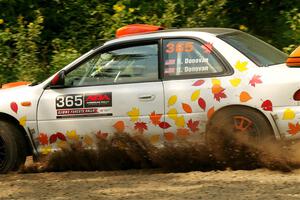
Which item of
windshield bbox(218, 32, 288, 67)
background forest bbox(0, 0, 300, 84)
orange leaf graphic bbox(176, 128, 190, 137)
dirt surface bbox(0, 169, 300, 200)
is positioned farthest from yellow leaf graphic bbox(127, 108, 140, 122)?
background forest bbox(0, 0, 300, 84)

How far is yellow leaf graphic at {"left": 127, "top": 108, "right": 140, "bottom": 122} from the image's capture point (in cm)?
647

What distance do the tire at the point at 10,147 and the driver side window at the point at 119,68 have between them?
0.84m

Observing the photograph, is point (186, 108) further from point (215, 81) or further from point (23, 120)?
point (23, 120)

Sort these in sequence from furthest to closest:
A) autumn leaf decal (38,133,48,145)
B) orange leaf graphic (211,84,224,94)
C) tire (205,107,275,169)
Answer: autumn leaf decal (38,133,48,145) → orange leaf graphic (211,84,224,94) → tire (205,107,275,169)

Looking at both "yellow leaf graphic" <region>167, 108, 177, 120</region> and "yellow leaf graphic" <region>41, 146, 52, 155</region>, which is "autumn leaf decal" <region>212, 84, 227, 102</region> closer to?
"yellow leaf graphic" <region>167, 108, 177, 120</region>

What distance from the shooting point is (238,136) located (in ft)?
20.2

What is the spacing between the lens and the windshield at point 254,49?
6.39 m

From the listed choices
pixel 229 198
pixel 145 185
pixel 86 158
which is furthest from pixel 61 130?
pixel 229 198

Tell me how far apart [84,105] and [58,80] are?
17.3 inches

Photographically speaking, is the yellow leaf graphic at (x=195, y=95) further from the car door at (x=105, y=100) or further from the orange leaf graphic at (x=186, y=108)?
the car door at (x=105, y=100)

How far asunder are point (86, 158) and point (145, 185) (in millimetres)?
1315

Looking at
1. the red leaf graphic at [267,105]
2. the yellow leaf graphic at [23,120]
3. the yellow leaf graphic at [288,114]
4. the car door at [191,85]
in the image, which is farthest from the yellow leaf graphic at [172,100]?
the yellow leaf graphic at [23,120]

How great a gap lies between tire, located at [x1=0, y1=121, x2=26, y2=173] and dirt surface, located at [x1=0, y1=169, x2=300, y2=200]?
0.26m

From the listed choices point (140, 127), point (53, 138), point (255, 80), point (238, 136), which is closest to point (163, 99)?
point (140, 127)
